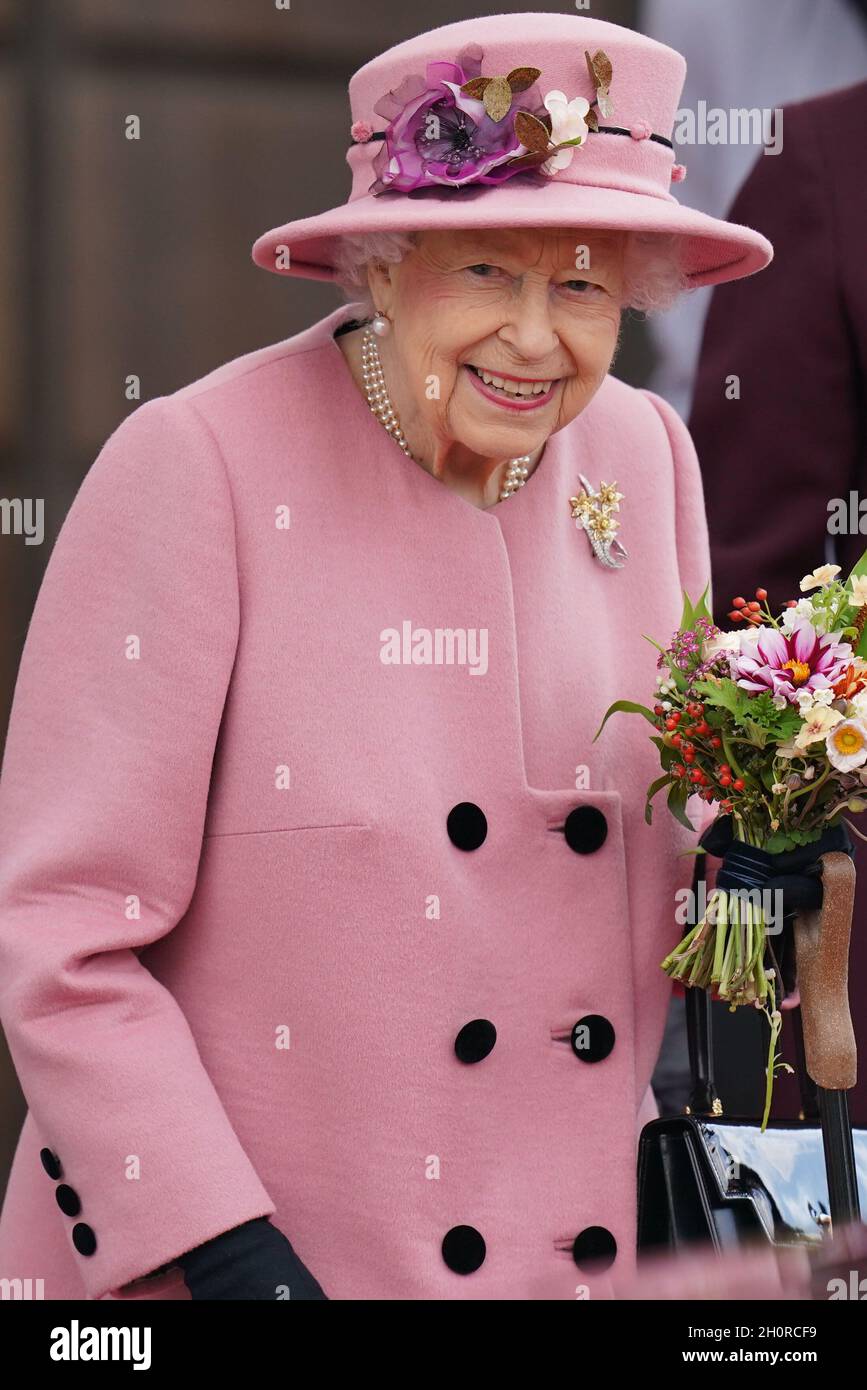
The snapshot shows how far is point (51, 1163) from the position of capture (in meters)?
2.12

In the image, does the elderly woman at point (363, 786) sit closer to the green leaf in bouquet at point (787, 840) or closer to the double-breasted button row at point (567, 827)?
the double-breasted button row at point (567, 827)

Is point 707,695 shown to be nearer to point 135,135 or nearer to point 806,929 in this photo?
point 806,929

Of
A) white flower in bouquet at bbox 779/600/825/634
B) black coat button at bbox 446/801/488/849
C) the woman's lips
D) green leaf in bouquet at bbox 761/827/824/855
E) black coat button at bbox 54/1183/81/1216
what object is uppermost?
the woman's lips

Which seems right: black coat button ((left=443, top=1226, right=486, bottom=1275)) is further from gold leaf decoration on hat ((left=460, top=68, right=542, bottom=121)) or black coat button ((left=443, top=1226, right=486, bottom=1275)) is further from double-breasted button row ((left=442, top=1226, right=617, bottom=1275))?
gold leaf decoration on hat ((left=460, top=68, right=542, bottom=121))

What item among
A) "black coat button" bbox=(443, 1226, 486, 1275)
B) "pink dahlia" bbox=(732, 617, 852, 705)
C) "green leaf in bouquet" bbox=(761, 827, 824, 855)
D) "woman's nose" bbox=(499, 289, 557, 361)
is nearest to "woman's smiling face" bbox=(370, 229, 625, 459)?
"woman's nose" bbox=(499, 289, 557, 361)

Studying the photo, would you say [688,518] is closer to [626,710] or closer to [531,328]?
[626,710]

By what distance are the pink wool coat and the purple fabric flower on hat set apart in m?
0.30

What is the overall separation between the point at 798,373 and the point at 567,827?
921 mm

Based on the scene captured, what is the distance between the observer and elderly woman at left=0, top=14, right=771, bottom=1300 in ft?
6.73

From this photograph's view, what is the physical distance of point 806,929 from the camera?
215cm

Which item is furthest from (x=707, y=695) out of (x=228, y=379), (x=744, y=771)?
(x=228, y=379)

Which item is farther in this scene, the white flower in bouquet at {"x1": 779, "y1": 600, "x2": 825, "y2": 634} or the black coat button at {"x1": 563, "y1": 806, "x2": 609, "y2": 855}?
the black coat button at {"x1": 563, "y1": 806, "x2": 609, "y2": 855}

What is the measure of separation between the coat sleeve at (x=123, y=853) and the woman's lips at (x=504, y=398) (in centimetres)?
30
